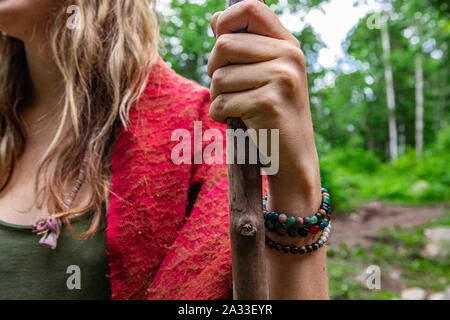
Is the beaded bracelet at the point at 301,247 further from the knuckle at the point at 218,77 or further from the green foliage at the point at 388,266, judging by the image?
the green foliage at the point at 388,266

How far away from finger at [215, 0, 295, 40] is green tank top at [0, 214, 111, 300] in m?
0.81

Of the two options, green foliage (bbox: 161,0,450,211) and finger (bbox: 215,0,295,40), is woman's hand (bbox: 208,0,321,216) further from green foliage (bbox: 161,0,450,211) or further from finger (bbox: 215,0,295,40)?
green foliage (bbox: 161,0,450,211)

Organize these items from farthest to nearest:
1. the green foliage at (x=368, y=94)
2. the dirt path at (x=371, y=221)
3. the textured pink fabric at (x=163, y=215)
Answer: the dirt path at (x=371, y=221), the green foliage at (x=368, y=94), the textured pink fabric at (x=163, y=215)

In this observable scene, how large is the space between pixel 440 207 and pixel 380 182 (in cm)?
428

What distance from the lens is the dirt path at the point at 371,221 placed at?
18.4 ft

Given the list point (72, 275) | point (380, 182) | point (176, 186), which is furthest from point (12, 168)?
point (380, 182)

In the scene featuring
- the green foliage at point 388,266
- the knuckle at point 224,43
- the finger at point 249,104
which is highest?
the knuckle at point 224,43

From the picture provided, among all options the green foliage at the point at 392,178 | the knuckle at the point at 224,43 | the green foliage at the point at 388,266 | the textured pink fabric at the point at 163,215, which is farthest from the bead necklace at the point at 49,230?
the green foliage at the point at 392,178

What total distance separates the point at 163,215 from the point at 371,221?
6.82 metres

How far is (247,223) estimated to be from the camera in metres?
0.69

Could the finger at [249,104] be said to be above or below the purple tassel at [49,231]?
above

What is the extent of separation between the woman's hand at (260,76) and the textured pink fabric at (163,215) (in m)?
0.44

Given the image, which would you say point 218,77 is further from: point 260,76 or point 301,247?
point 301,247
